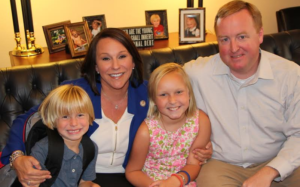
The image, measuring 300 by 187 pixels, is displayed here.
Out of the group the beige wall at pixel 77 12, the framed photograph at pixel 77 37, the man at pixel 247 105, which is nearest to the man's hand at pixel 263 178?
the man at pixel 247 105

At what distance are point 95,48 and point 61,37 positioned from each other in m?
0.88

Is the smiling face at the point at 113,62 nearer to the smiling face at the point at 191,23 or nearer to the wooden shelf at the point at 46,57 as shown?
the wooden shelf at the point at 46,57

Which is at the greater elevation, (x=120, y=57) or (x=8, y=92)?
(x=120, y=57)

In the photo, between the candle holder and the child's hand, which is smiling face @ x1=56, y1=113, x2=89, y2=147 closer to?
the child's hand

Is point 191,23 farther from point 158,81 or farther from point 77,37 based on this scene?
point 158,81

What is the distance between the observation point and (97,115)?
6.05ft

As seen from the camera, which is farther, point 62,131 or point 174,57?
Answer: point 174,57

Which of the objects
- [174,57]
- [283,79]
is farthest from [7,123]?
[283,79]

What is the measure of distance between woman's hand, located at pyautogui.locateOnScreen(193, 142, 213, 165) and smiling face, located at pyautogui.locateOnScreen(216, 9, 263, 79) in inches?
18.2

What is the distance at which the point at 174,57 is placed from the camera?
234cm

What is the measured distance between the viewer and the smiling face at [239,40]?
68.7 inches

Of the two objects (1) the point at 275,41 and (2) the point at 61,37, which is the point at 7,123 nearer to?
(2) the point at 61,37

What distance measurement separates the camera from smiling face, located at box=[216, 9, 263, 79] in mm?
1745

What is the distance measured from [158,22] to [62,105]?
1.49 metres
